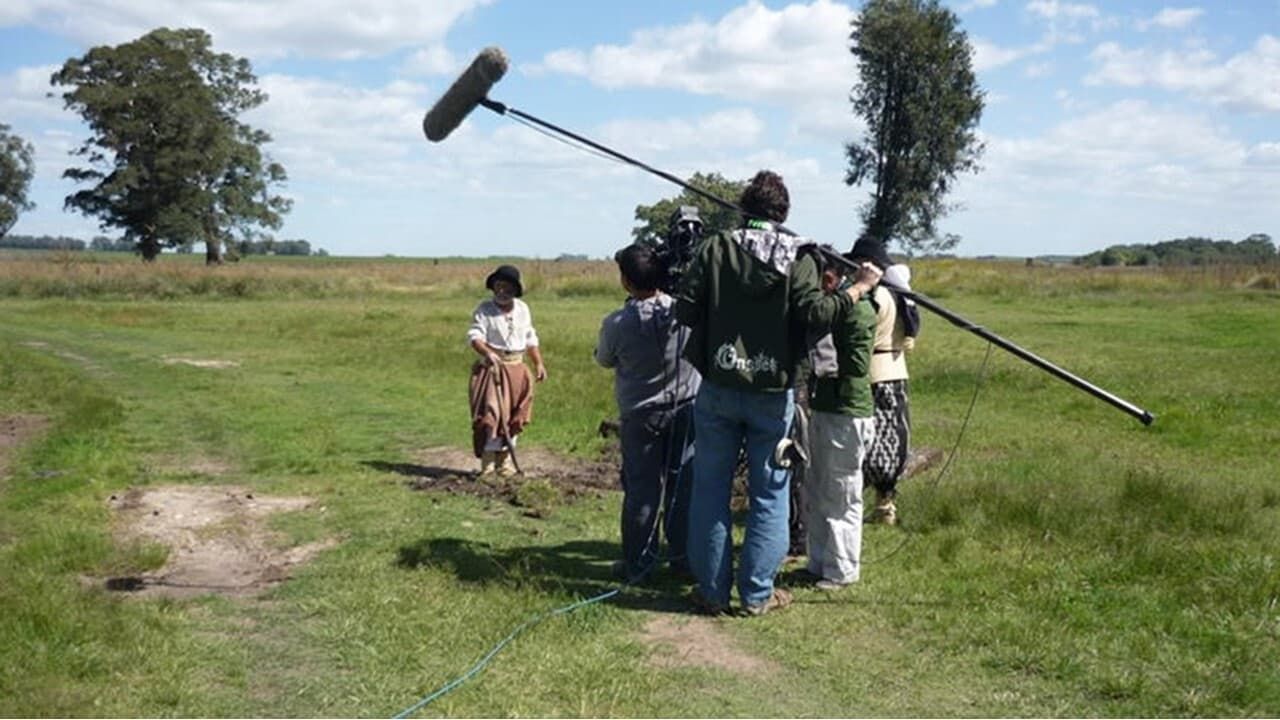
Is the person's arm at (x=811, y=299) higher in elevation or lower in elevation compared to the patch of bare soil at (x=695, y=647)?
higher

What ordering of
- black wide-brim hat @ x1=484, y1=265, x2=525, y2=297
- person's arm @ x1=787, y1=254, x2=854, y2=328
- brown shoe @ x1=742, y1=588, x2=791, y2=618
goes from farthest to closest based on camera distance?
1. black wide-brim hat @ x1=484, y1=265, x2=525, y2=297
2. brown shoe @ x1=742, y1=588, x2=791, y2=618
3. person's arm @ x1=787, y1=254, x2=854, y2=328

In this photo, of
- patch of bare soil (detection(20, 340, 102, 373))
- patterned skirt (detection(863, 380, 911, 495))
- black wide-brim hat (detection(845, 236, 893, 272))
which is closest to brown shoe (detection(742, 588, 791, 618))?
patterned skirt (detection(863, 380, 911, 495))

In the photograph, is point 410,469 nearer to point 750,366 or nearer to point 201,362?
point 750,366

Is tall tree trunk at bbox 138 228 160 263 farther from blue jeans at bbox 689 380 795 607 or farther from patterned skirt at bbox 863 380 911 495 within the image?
blue jeans at bbox 689 380 795 607

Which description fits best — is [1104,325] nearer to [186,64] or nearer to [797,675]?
[797,675]

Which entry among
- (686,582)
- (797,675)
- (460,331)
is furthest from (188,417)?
(460,331)

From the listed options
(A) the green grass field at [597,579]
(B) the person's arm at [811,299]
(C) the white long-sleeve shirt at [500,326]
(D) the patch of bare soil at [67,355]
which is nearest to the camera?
(A) the green grass field at [597,579]

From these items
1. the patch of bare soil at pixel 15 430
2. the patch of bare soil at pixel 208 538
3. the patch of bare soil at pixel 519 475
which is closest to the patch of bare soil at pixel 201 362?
the patch of bare soil at pixel 15 430

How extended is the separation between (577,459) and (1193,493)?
5.46 metres

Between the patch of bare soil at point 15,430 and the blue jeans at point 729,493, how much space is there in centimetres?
760

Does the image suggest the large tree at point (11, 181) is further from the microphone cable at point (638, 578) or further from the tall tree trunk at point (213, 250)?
the microphone cable at point (638, 578)

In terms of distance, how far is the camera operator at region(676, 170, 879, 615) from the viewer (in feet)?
20.6

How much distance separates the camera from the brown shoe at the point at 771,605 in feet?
21.7

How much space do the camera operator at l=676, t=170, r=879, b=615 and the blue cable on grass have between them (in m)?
0.60
